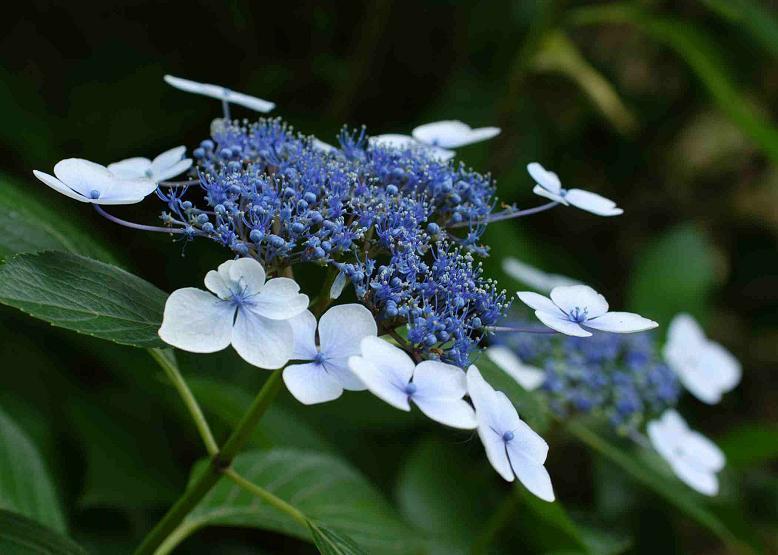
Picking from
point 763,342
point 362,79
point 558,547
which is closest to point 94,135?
point 362,79

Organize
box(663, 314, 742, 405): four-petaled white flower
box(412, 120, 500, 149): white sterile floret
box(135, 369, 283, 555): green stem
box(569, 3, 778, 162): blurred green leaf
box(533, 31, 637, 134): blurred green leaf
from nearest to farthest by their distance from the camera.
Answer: box(135, 369, 283, 555): green stem, box(412, 120, 500, 149): white sterile floret, box(663, 314, 742, 405): four-petaled white flower, box(569, 3, 778, 162): blurred green leaf, box(533, 31, 637, 134): blurred green leaf

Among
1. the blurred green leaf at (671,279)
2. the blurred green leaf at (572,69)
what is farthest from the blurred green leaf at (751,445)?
the blurred green leaf at (572,69)

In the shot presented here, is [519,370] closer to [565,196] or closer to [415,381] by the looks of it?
[565,196]

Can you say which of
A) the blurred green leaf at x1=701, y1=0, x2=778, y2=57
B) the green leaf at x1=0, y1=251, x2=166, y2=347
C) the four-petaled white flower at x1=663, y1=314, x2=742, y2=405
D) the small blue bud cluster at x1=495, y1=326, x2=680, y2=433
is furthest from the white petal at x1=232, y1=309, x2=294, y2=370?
the blurred green leaf at x1=701, y1=0, x2=778, y2=57

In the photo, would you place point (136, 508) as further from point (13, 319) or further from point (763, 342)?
point (763, 342)

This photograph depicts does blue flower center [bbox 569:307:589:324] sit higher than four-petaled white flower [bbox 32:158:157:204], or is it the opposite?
blue flower center [bbox 569:307:589:324]

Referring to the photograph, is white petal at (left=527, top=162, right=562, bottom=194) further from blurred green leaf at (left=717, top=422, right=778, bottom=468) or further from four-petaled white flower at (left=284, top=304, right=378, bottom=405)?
blurred green leaf at (left=717, top=422, right=778, bottom=468)
